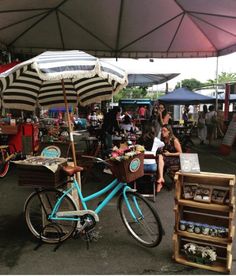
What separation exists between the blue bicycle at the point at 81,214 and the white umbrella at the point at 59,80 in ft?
2.43

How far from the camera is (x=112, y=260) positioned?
364 cm

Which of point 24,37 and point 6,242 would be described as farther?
point 24,37

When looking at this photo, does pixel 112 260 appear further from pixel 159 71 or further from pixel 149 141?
pixel 159 71

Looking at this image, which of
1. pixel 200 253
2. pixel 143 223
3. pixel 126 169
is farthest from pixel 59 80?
pixel 200 253

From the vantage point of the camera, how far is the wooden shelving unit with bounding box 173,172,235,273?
133 inches

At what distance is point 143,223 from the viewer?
409 cm

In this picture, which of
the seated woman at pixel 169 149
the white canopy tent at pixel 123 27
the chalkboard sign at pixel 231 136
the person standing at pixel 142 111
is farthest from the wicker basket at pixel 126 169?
the person standing at pixel 142 111

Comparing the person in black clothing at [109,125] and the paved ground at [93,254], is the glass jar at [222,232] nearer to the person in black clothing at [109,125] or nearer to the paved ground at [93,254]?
the paved ground at [93,254]

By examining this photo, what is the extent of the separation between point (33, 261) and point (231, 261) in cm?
221

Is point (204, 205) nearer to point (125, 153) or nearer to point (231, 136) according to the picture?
point (125, 153)

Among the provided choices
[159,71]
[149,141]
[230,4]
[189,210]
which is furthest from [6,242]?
[159,71]

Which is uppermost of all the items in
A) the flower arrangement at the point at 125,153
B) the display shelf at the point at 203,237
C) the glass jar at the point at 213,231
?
the flower arrangement at the point at 125,153

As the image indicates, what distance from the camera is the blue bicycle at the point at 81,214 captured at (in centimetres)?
396

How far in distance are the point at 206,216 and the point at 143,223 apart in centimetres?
85
